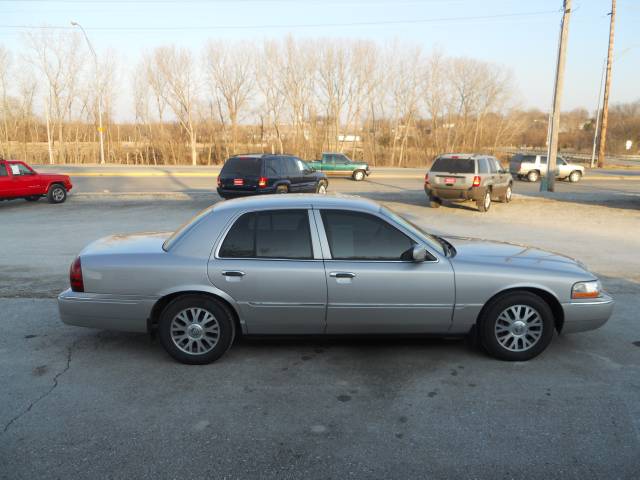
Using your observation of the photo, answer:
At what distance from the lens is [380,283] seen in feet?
14.6

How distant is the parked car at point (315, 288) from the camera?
446 centimetres

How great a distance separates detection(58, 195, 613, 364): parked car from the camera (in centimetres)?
446

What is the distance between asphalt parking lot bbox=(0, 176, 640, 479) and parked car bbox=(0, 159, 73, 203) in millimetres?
11293

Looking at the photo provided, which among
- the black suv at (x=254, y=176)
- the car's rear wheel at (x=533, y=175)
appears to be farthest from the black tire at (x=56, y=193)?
the car's rear wheel at (x=533, y=175)

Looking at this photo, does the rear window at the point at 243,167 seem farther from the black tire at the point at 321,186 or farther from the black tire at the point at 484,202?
the black tire at the point at 484,202

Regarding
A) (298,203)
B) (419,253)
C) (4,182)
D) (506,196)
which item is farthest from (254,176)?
(419,253)

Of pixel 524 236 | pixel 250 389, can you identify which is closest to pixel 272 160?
pixel 524 236

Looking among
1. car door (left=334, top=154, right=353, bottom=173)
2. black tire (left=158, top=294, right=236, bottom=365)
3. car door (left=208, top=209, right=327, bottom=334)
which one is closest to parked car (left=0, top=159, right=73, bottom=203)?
black tire (left=158, top=294, right=236, bottom=365)

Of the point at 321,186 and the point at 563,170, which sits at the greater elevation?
the point at 563,170

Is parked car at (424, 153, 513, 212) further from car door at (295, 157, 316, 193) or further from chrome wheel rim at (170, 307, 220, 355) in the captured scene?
chrome wheel rim at (170, 307, 220, 355)

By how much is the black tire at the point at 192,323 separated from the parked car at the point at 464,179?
1243cm

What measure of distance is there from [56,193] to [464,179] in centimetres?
1335

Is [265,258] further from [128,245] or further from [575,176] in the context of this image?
[575,176]

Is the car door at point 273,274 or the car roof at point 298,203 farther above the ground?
the car roof at point 298,203
